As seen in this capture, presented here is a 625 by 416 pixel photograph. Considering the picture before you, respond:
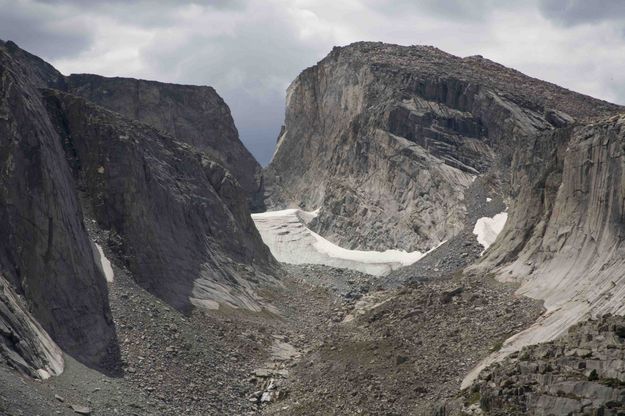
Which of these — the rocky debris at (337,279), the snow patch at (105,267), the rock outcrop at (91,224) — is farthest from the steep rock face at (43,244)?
the rocky debris at (337,279)

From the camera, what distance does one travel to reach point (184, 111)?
12512 centimetres

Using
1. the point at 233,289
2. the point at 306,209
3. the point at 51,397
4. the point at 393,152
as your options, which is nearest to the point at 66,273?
the point at 51,397

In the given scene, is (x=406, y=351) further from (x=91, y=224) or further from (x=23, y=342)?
(x=91, y=224)

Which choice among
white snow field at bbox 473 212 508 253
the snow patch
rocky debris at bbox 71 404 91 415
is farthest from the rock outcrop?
white snow field at bbox 473 212 508 253

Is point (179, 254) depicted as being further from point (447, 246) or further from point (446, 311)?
point (447, 246)

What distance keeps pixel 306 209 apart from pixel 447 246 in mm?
35812

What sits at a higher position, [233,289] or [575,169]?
[575,169]

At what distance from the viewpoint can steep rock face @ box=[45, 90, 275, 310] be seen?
233 ft

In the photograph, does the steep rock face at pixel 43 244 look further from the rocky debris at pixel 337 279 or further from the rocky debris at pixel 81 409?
the rocky debris at pixel 337 279

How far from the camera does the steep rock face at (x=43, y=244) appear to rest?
185 feet

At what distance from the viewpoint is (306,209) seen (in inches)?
4882

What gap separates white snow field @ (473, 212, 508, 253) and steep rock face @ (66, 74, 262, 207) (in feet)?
130

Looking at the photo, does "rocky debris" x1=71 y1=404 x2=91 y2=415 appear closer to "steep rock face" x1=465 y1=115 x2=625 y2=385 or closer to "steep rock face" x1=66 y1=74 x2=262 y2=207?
"steep rock face" x1=465 y1=115 x2=625 y2=385

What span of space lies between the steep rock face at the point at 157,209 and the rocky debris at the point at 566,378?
24134 mm
